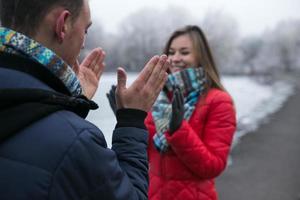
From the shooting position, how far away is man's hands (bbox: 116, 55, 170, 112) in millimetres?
877

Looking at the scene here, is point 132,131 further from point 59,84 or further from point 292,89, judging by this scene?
point 292,89

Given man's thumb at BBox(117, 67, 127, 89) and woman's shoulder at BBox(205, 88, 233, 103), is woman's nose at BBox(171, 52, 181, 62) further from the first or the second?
man's thumb at BBox(117, 67, 127, 89)

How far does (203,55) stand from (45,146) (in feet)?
3.95

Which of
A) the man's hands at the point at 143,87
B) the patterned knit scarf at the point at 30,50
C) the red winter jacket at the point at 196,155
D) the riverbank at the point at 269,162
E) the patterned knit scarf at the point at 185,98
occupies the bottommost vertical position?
the riverbank at the point at 269,162

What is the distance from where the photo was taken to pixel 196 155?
4.95ft

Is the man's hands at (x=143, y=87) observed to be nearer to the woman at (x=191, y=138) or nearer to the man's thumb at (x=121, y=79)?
the man's thumb at (x=121, y=79)

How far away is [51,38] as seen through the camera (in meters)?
0.76

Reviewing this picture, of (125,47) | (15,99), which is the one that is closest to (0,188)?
(15,99)

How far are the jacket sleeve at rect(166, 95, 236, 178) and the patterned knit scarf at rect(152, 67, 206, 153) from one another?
0.19ft

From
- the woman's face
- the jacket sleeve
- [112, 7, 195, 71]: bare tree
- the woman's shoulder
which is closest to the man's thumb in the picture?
the jacket sleeve

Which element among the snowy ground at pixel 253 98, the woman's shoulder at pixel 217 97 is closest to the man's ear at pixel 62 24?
the woman's shoulder at pixel 217 97

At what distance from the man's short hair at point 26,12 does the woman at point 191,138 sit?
2.81 ft

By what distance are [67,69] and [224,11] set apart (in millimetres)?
2662

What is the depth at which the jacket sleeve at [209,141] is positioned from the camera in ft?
4.96
